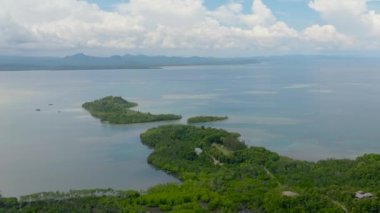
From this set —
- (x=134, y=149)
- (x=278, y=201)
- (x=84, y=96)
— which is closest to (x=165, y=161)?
(x=134, y=149)

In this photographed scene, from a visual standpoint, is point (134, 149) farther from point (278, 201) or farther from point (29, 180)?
point (278, 201)

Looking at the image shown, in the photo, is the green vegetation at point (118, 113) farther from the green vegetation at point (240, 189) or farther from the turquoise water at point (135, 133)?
the green vegetation at point (240, 189)

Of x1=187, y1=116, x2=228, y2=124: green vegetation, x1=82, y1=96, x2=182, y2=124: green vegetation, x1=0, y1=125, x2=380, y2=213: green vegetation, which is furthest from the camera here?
x1=82, y1=96, x2=182, y2=124: green vegetation

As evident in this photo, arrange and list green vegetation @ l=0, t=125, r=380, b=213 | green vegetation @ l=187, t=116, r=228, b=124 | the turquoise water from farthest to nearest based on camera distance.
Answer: green vegetation @ l=187, t=116, r=228, b=124 < the turquoise water < green vegetation @ l=0, t=125, r=380, b=213

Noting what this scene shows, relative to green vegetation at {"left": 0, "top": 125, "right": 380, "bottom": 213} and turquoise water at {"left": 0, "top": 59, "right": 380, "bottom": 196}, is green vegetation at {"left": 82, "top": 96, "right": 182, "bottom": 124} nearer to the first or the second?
turquoise water at {"left": 0, "top": 59, "right": 380, "bottom": 196}

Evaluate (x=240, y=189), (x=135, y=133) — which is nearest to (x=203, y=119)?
(x=135, y=133)

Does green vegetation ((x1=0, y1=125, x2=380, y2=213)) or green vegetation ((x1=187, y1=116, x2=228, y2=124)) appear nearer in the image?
green vegetation ((x1=0, y1=125, x2=380, y2=213))

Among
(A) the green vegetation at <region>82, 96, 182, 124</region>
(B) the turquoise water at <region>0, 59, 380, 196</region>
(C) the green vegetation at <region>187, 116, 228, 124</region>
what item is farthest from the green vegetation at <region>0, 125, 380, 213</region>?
(A) the green vegetation at <region>82, 96, 182, 124</region>
